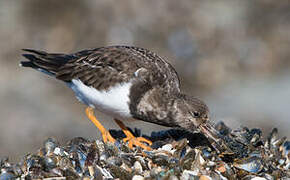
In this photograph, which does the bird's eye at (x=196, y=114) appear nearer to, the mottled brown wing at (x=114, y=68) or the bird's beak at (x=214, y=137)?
the bird's beak at (x=214, y=137)

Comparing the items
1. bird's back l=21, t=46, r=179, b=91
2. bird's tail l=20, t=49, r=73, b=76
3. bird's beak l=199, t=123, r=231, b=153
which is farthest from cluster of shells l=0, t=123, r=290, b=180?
bird's tail l=20, t=49, r=73, b=76

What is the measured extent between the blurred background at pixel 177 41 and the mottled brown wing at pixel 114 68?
4.35 m

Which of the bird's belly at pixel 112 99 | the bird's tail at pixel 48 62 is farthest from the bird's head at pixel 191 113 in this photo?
the bird's tail at pixel 48 62

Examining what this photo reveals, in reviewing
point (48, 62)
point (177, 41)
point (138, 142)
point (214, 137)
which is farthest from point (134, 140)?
point (177, 41)

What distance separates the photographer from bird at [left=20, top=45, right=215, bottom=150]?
515 cm

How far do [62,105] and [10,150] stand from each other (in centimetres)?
154

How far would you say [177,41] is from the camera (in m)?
11.4

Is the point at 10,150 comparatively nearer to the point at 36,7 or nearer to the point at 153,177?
the point at 36,7

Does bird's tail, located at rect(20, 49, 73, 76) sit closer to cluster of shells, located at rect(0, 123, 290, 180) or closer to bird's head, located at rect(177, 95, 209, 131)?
cluster of shells, located at rect(0, 123, 290, 180)

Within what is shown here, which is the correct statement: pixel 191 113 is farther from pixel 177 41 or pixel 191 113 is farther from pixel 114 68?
pixel 177 41

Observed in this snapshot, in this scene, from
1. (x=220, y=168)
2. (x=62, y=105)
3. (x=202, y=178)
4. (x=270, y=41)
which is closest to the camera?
(x=202, y=178)

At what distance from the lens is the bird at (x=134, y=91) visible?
16.9 ft

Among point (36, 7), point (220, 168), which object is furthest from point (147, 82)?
point (36, 7)

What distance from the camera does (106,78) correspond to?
5.38m
